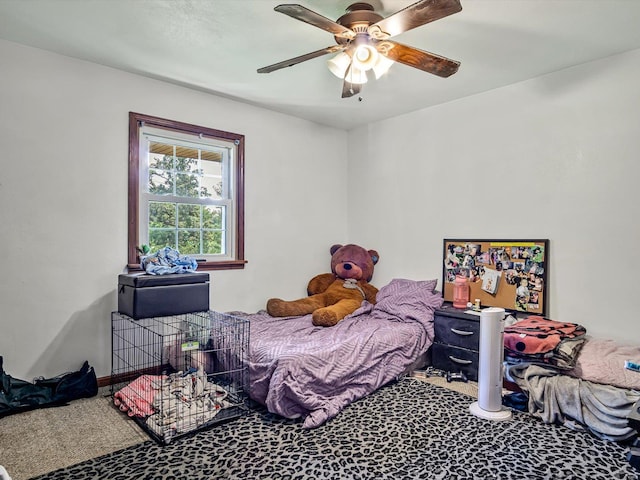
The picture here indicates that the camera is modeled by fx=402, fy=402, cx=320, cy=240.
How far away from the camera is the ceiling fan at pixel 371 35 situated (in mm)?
1870

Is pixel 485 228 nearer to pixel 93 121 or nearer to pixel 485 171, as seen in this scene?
pixel 485 171

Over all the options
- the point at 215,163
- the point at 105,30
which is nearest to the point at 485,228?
the point at 215,163

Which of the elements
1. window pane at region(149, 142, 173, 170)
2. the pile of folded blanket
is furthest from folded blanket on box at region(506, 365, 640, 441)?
window pane at region(149, 142, 173, 170)

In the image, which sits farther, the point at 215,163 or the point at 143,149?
the point at 215,163

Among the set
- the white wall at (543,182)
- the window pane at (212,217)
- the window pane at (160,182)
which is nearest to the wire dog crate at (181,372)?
the window pane at (212,217)

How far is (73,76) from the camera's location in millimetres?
2928

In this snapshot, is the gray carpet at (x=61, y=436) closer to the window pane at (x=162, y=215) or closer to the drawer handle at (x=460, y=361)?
the window pane at (x=162, y=215)

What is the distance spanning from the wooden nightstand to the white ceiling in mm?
1948

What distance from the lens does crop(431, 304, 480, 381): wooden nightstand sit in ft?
10.3

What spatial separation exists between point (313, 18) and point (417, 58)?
0.72 meters

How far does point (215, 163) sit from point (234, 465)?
2.63 metres

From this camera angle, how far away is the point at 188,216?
3.58 meters

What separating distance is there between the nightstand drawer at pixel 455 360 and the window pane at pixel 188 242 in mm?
2258

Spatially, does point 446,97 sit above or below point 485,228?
above
